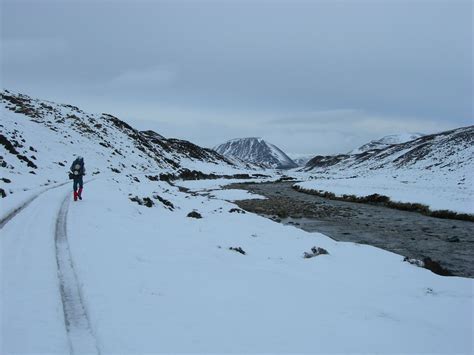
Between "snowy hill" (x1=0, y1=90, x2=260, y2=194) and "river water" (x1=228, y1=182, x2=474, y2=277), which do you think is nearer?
"river water" (x1=228, y1=182, x2=474, y2=277)

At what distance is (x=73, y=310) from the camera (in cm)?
511

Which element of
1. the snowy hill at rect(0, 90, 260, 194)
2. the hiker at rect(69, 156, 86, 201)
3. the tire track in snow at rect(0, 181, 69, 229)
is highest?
the snowy hill at rect(0, 90, 260, 194)

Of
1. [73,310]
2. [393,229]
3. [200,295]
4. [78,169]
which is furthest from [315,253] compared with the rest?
[78,169]

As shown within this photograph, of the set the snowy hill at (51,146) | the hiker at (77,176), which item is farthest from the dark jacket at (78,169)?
the snowy hill at (51,146)

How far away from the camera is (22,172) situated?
25.5 metres

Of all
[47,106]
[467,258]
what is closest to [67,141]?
[47,106]

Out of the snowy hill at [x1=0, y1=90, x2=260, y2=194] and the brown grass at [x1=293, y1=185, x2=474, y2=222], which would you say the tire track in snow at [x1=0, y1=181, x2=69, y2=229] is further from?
the brown grass at [x1=293, y1=185, x2=474, y2=222]

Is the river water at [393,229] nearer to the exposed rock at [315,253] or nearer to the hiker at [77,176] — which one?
the exposed rock at [315,253]

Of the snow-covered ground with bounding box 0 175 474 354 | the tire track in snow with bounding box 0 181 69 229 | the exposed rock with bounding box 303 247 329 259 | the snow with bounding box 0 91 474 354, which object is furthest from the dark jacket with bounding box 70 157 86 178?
the exposed rock with bounding box 303 247 329 259

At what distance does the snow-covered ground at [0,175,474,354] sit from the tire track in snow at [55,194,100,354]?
18 mm

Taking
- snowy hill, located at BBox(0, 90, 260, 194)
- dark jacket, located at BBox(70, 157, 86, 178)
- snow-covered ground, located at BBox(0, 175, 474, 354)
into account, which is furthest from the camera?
snowy hill, located at BBox(0, 90, 260, 194)

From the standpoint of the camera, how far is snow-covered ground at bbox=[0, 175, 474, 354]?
466 centimetres

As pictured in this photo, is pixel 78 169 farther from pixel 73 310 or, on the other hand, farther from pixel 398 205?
pixel 398 205

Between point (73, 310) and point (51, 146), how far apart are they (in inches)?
1673
